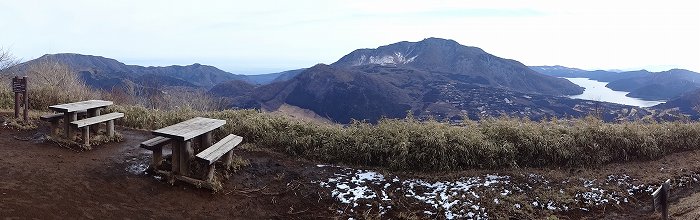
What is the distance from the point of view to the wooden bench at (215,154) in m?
5.21

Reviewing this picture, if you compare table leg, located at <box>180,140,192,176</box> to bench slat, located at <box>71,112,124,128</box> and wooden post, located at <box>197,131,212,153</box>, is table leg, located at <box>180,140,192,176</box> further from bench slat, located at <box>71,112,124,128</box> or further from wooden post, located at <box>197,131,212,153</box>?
bench slat, located at <box>71,112,124,128</box>

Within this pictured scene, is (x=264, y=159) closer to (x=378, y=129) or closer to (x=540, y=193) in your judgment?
(x=378, y=129)

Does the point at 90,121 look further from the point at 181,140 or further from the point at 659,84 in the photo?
the point at 659,84

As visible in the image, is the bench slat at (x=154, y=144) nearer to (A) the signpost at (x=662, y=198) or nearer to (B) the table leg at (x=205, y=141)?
(B) the table leg at (x=205, y=141)

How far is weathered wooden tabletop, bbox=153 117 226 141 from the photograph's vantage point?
211 inches

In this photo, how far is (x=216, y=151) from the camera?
220 inches

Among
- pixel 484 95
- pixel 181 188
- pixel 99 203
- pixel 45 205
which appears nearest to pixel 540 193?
pixel 181 188

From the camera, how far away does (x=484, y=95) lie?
80.4 metres

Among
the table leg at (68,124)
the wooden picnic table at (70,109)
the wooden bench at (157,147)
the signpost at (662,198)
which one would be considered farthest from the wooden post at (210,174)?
the signpost at (662,198)

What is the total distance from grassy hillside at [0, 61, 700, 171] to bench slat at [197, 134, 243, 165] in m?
1.66

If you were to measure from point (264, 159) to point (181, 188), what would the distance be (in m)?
2.01

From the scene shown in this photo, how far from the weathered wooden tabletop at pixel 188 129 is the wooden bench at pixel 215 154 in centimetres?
28

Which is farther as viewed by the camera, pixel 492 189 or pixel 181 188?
pixel 492 189

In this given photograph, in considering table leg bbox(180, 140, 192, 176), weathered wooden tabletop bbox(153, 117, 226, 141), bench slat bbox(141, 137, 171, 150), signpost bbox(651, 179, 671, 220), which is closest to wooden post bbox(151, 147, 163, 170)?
bench slat bbox(141, 137, 171, 150)
